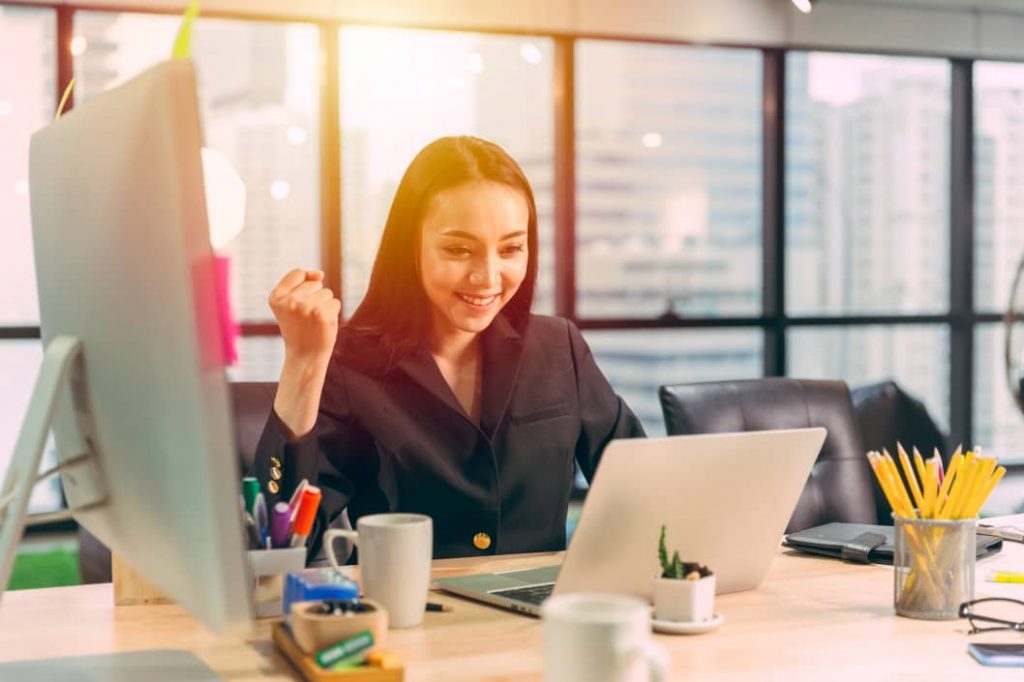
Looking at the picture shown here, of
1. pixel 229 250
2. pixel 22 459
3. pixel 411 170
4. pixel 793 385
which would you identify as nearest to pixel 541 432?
pixel 411 170

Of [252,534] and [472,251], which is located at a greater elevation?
[472,251]

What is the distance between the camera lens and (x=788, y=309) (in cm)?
575

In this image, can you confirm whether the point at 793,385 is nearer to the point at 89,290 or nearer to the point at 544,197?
the point at 89,290

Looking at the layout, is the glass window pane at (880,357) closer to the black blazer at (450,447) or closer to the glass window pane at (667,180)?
the glass window pane at (667,180)

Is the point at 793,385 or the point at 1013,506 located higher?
the point at 793,385

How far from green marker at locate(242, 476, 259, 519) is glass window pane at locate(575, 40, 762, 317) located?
395cm

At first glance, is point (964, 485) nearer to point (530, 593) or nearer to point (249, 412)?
point (530, 593)

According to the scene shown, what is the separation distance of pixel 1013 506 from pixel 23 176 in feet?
14.7

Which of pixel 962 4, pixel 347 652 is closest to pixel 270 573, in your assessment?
pixel 347 652

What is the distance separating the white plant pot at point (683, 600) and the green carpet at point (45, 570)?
133 inches

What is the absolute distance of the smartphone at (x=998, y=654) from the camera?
1245 mm

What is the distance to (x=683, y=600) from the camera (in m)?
1.35

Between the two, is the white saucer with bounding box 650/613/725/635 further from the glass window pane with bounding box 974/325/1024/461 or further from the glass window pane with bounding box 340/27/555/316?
the glass window pane with bounding box 974/325/1024/461

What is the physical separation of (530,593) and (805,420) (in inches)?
48.7
